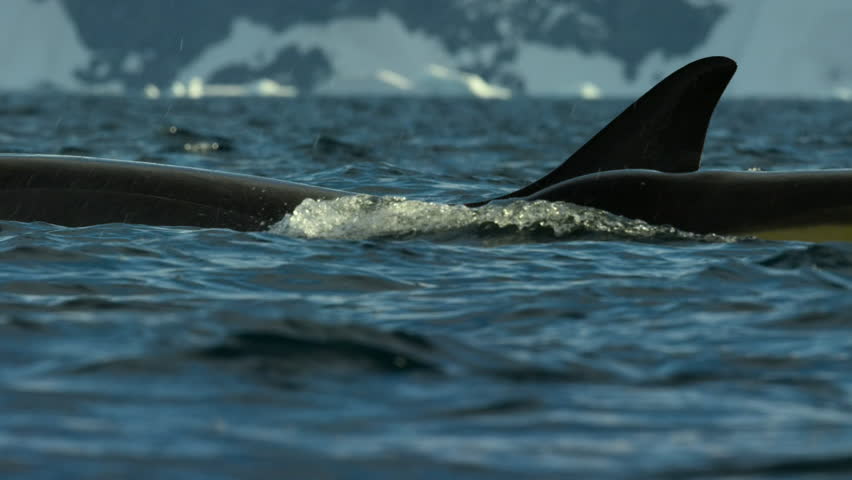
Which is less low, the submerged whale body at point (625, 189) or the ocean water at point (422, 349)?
the submerged whale body at point (625, 189)

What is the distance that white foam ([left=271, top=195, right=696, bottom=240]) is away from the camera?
10.2m

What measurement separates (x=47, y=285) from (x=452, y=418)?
3.82m

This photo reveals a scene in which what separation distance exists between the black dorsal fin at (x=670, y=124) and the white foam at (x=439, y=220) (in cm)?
69

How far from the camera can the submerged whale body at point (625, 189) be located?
10.2 m

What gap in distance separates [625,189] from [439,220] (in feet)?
5.10

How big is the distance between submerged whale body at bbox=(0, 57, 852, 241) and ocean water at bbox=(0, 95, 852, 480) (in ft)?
0.89

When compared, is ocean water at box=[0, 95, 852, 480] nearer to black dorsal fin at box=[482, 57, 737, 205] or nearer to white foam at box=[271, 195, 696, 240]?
white foam at box=[271, 195, 696, 240]

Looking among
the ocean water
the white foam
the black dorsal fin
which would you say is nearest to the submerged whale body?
the black dorsal fin

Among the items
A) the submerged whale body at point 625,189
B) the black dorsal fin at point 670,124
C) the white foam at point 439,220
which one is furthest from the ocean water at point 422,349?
the black dorsal fin at point 670,124

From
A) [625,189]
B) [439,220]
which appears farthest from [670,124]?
[439,220]

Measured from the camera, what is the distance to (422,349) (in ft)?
20.6

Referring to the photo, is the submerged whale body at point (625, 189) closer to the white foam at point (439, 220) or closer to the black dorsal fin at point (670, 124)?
the black dorsal fin at point (670, 124)

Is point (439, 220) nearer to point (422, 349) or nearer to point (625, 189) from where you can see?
point (625, 189)

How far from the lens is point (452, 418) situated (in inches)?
202
